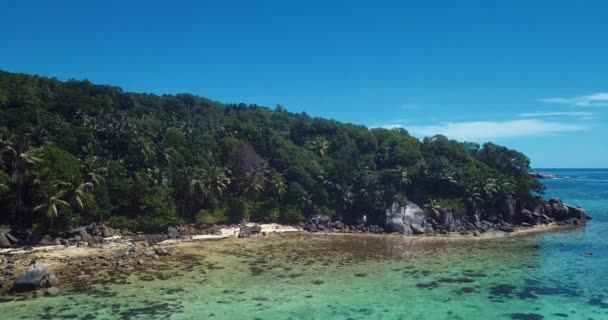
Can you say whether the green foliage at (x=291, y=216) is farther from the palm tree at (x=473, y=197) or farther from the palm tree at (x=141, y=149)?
the palm tree at (x=473, y=197)

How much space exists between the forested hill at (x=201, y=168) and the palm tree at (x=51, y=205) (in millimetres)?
134

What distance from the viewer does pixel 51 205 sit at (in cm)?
5228

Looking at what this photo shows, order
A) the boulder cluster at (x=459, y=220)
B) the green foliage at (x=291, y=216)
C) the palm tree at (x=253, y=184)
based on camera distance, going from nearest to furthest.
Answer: the boulder cluster at (x=459, y=220), the palm tree at (x=253, y=184), the green foliage at (x=291, y=216)

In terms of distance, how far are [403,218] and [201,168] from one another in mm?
33703

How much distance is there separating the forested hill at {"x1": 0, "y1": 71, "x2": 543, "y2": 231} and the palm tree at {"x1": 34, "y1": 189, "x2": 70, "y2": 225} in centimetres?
13

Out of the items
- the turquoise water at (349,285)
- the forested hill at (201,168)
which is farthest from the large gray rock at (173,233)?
the turquoise water at (349,285)

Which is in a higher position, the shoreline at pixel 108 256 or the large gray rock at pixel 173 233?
the large gray rock at pixel 173 233

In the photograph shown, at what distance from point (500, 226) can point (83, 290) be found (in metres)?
65.0

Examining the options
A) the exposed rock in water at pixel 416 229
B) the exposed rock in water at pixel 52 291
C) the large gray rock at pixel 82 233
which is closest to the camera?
the exposed rock in water at pixel 52 291

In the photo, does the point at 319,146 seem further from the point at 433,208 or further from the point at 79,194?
the point at 79,194

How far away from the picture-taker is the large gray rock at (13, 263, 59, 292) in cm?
3612

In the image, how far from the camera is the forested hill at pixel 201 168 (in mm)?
57188

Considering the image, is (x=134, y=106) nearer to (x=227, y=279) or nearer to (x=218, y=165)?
(x=218, y=165)

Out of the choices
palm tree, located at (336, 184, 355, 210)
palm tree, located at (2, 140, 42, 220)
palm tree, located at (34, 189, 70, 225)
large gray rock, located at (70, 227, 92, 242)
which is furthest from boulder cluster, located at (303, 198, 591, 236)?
palm tree, located at (2, 140, 42, 220)
